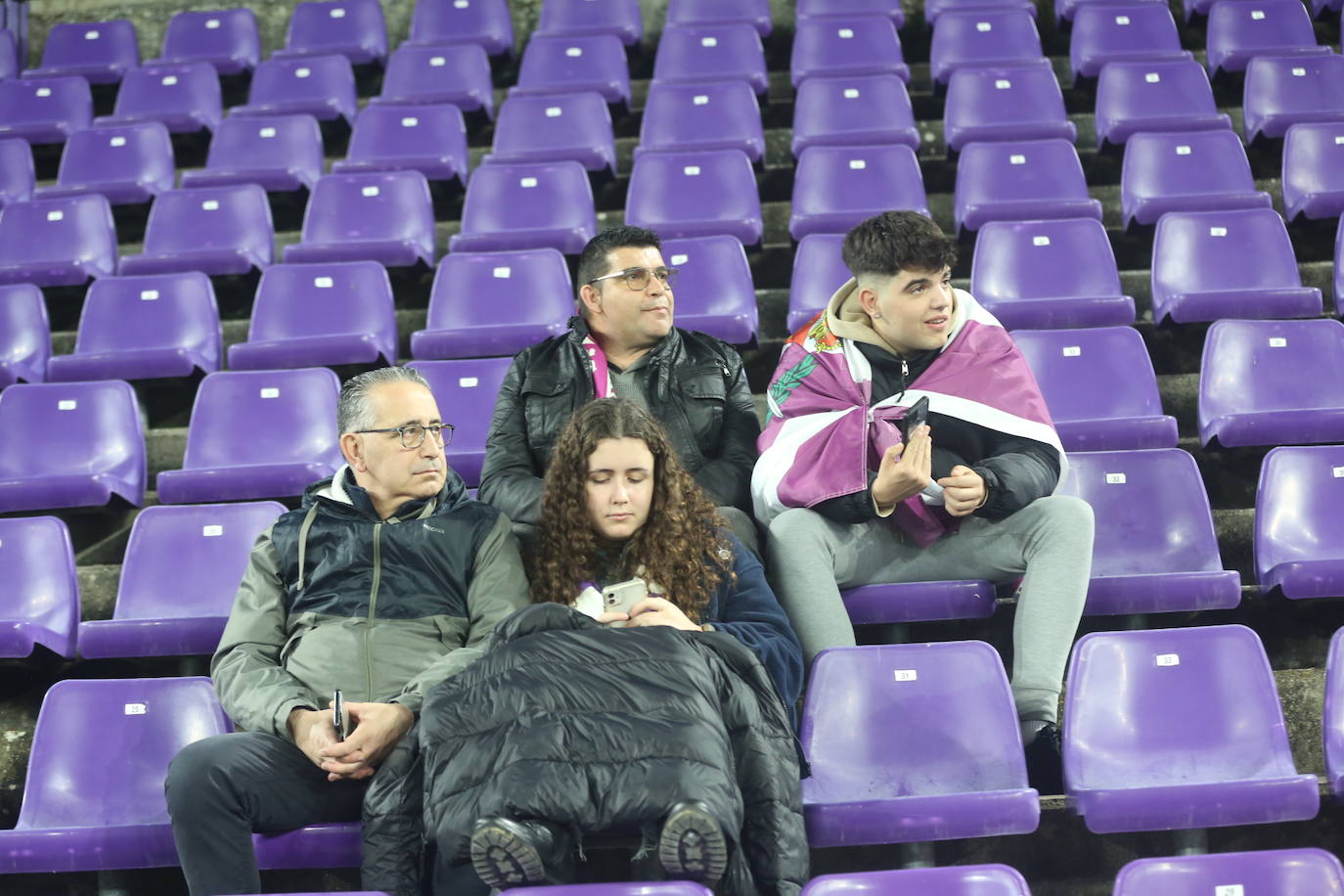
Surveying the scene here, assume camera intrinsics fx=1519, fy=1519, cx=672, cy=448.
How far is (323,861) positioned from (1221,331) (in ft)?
7.09

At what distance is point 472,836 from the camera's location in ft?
5.90

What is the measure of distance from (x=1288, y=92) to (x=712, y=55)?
71.7 inches

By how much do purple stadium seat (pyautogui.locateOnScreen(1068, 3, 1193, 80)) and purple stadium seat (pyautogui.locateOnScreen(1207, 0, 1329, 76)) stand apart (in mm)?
130

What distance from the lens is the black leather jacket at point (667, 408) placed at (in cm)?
278

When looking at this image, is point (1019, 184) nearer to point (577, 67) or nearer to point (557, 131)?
point (557, 131)

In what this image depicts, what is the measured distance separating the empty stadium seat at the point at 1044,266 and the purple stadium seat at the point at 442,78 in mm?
2097

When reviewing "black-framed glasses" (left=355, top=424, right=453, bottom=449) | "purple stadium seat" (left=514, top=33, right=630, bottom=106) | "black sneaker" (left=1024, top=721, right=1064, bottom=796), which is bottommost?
"black sneaker" (left=1024, top=721, right=1064, bottom=796)

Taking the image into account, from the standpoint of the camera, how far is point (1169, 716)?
2.25 m

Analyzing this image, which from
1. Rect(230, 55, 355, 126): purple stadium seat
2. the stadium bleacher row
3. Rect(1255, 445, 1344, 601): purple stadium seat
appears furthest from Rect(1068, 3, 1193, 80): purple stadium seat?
Rect(230, 55, 355, 126): purple stadium seat

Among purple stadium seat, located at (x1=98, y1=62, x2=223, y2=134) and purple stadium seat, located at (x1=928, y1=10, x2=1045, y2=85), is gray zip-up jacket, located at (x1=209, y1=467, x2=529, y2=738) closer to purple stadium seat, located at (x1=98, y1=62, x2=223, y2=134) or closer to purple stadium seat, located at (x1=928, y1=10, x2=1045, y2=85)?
purple stadium seat, located at (x1=928, y1=10, x2=1045, y2=85)

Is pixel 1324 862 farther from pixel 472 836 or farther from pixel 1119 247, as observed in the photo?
pixel 1119 247

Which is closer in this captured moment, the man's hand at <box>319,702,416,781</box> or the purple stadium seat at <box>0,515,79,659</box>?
the man's hand at <box>319,702,416,781</box>

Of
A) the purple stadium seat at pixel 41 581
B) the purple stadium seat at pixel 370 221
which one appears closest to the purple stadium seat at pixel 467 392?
the purple stadium seat at pixel 41 581

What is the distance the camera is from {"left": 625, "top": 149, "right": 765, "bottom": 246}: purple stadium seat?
4.08 metres
